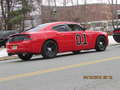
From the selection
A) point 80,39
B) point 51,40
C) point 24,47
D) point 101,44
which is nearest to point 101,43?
point 101,44

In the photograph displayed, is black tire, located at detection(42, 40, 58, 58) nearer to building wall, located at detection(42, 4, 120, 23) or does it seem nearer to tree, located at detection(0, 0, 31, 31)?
tree, located at detection(0, 0, 31, 31)

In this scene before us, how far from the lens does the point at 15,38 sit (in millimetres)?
12938

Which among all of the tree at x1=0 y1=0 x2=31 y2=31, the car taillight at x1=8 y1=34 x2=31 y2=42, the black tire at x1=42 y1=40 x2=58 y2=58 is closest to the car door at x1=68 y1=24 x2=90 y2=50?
the black tire at x1=42 y1=40 x2=58 y2=58

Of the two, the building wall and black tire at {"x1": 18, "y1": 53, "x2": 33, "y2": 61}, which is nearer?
black tire at {"x1": 18, "y1": 53, "x2": 33, "y2": 61}

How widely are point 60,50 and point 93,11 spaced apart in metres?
58.6

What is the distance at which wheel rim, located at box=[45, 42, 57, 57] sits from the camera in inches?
515

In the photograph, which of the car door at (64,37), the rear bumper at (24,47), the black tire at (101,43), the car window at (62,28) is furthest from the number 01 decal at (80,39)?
the rear bumper at (24,47)

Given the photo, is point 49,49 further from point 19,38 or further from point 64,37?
point 19,38

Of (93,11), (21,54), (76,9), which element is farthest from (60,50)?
(93,11)

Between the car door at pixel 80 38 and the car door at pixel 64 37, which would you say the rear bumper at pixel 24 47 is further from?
the car door at pixel 80 38

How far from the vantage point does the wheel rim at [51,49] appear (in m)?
13.1

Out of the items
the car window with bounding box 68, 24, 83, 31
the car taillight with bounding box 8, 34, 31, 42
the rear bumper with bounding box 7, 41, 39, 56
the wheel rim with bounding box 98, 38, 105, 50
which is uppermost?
the car window with bounding box 68, 24, 83, 31

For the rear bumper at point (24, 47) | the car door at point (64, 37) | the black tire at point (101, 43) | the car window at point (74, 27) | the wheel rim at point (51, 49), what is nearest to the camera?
the rear bumper at point (24, 47)

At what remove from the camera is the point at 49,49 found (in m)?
13.1
